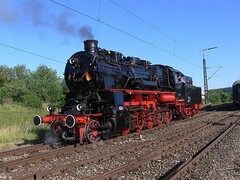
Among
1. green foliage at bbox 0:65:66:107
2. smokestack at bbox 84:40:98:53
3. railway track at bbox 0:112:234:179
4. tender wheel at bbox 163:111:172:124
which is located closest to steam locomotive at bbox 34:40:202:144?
smokestack at bbox 84:40:98:53

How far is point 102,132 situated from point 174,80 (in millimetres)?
10228

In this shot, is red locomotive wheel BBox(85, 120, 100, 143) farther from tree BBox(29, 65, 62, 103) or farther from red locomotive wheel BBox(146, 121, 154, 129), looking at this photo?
tree BBox(29, 65, 62, 103)

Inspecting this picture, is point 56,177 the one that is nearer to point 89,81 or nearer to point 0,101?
point 89,81

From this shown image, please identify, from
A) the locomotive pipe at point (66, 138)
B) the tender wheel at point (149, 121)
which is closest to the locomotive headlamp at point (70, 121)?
the locomotive pipe at point (66, 138)

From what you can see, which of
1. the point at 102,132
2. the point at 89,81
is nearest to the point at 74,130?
the point at 102,132

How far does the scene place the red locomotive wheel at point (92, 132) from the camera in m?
11.9

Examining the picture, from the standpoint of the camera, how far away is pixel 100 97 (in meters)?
13.3

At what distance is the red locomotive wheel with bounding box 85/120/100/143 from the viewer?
11869mm

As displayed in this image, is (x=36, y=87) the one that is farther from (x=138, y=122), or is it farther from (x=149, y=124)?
(x=138, y=122)

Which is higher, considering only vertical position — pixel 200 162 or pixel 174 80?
pixel 174 80

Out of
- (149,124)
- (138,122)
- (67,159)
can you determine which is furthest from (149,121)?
(67,159)

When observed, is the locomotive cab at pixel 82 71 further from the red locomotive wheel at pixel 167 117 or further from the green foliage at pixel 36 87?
the green foliage at pixel 36 87

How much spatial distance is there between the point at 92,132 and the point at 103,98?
5.85ft

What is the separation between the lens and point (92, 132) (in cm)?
1215
